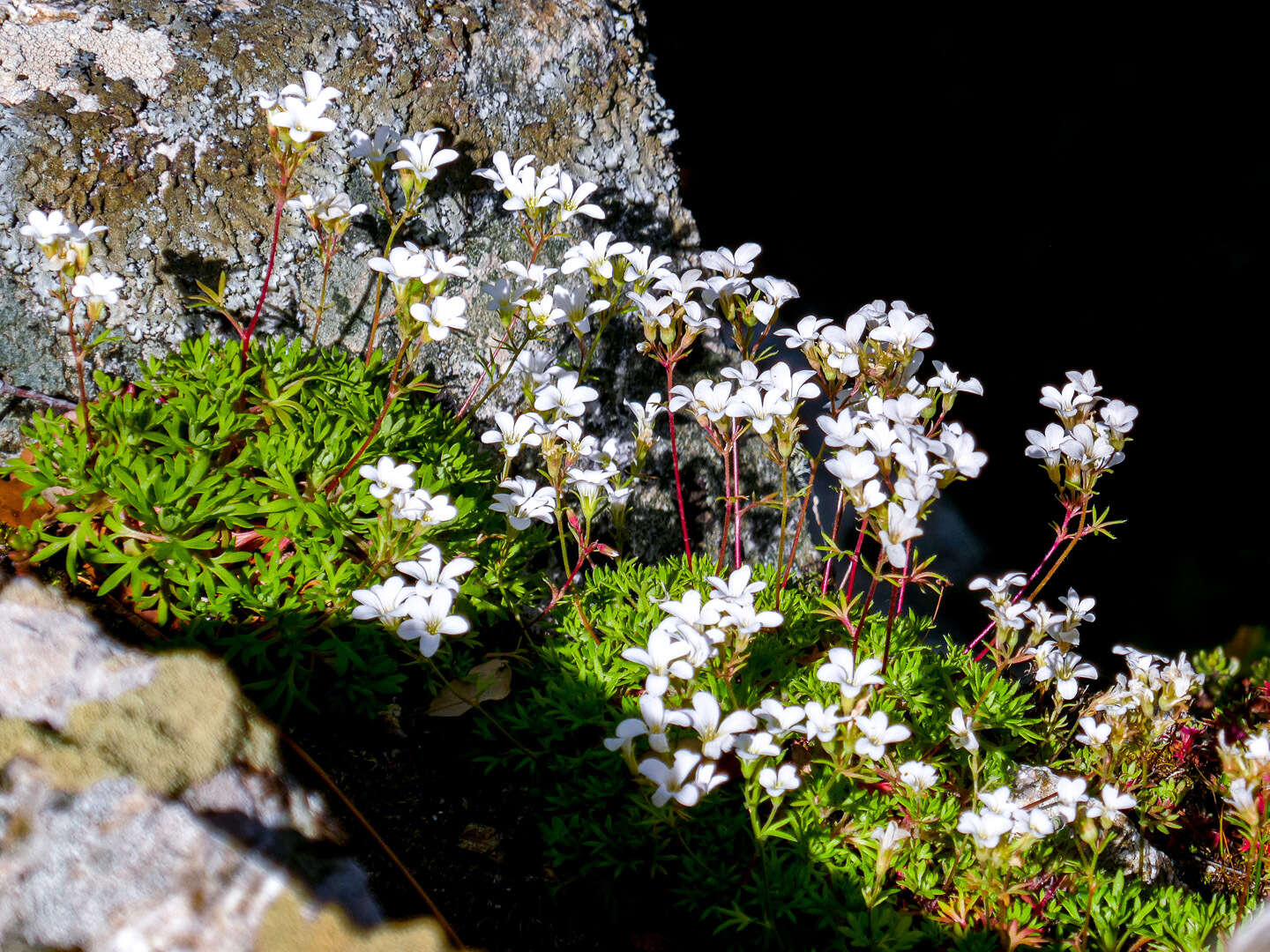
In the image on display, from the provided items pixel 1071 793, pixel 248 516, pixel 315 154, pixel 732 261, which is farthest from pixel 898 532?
pixel 315 154

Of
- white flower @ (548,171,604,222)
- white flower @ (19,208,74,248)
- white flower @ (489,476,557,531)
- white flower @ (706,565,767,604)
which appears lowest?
white flower @ (489,476,557,531)

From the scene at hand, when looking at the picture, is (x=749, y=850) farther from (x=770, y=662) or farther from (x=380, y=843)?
(x=380, y=843)

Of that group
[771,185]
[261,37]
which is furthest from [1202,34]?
[261,37]

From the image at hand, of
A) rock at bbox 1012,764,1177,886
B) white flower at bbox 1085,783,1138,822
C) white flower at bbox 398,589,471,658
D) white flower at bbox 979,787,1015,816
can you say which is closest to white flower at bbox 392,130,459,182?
white flower at bbox 398,589,471,658

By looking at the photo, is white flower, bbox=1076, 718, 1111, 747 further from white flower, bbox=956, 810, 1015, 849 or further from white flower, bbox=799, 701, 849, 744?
white flower, bbox=799, 701, 849, 744

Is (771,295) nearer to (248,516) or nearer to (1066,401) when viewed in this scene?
(1066,401)

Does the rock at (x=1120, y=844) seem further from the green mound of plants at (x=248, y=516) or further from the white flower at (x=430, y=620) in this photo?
the white flower at (x=430, y=620)

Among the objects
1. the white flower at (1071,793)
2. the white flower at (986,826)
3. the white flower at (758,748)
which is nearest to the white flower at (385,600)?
the white flower at (758,748)
